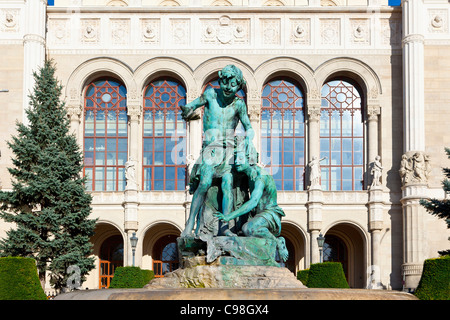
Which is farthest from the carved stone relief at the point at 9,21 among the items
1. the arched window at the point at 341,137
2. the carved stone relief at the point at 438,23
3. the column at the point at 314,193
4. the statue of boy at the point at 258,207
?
the statue of boy at the point at 258,207

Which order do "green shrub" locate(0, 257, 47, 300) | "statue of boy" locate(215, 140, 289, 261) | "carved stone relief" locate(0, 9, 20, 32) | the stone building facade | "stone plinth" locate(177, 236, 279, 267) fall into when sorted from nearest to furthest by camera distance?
1. "stone plinth" locate(177, 236, 279, 267)
2. "statue of boy" locate(215, 140, 289, 261)
3. "green shrub" locate(0, 257, 47, 300)
4. the stone building facade
5. "carved stone relief" locate(0, 9, 20, 32)

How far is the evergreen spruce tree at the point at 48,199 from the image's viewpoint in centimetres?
2720

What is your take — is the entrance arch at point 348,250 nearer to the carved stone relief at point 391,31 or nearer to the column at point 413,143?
the column at point 413,143

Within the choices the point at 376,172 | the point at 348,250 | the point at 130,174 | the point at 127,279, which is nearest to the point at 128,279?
the point at 127,279

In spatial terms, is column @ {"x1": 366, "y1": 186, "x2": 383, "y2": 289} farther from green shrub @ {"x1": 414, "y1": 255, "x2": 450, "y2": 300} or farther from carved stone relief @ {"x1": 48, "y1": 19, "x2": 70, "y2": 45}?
green shrub @ {"x1": 414, "y1": 255, "x2": 450, "y2": 300}

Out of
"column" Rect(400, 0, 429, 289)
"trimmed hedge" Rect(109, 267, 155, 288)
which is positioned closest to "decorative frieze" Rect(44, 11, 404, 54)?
"column" Rect(400, 0, 429, 289)

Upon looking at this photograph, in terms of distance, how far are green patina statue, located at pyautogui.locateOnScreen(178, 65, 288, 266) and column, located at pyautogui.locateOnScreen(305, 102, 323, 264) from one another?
22500mm

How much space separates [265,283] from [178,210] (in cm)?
2459

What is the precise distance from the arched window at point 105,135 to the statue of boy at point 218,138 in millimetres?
24322

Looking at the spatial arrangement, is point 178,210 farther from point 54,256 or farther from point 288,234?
point 54,256

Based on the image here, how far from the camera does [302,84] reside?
36250 mm

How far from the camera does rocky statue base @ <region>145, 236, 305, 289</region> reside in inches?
416

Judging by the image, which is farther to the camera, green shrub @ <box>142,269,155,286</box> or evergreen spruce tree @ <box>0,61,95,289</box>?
evergreen spruce tree @ <box>0,61,95,289</box>
